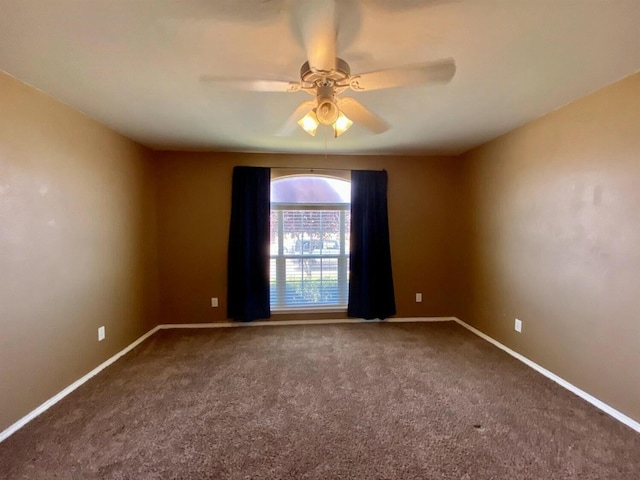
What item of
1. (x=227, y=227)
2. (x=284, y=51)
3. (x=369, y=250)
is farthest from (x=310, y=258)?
(x=284, y=51)

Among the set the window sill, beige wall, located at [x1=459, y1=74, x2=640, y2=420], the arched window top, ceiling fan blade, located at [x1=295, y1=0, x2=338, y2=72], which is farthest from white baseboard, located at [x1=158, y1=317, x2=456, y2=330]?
ceiling fan blade, located at [x1=295, y1=0, x2=338, y2=72]

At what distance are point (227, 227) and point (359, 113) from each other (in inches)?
107

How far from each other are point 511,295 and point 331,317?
2.21 meters

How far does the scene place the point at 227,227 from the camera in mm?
4219

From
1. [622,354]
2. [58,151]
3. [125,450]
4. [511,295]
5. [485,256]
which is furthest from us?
[485,256]

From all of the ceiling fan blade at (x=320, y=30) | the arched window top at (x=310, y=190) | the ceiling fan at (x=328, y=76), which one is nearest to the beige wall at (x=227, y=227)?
the arched window top at (x=310, y=190)

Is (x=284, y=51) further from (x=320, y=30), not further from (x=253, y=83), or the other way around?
(x=320, y=30)

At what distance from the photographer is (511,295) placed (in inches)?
133

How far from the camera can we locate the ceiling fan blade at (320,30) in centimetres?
126

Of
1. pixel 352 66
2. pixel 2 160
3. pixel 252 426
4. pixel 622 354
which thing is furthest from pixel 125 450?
pixel 622 354

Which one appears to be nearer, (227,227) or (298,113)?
(298,113)

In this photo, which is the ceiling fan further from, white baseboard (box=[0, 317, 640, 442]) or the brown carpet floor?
white baseboard (box=[0, 317, 640, 442])

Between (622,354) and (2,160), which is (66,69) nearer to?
(2,160)

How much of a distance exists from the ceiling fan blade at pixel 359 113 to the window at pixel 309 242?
2.24 meters
